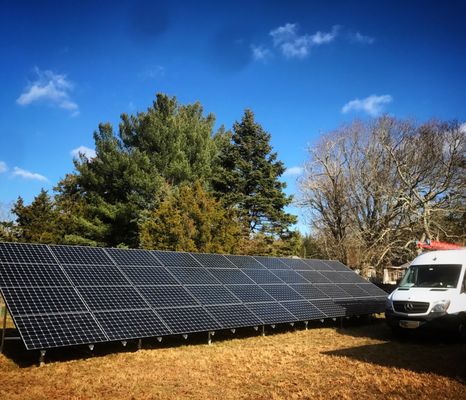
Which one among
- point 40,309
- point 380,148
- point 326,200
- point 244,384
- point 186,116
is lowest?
point 244,384

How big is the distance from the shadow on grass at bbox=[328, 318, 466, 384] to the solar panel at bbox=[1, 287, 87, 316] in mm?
6584

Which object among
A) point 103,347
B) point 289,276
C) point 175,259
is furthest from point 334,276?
point 103,347

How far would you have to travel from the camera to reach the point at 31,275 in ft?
32.5

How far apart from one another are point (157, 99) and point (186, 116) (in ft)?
10.4

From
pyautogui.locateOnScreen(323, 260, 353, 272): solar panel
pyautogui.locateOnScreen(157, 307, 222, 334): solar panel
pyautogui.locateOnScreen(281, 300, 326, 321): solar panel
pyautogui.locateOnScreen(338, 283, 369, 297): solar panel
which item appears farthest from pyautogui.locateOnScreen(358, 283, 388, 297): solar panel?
pyautogui.locateOnScreen(157, 307, 222, 334): solar panel

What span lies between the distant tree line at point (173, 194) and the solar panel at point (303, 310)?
13.6 meters

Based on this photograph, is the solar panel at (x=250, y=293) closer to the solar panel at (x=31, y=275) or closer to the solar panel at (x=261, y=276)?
the solar panel at (x=261, y=276)

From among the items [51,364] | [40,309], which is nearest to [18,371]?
[51,364]

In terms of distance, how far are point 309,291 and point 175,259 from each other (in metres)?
5.50

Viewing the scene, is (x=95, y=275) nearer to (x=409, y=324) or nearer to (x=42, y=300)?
(x=42, y=300)

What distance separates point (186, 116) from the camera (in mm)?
38000

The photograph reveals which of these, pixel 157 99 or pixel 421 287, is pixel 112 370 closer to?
pixel 421 287

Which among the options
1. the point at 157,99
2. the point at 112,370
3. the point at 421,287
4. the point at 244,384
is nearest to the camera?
the point at 244,384

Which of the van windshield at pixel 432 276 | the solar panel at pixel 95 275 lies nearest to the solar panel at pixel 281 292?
the van windshield at pixel 432 276
